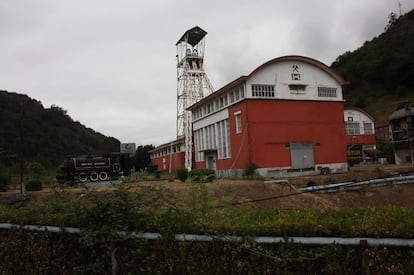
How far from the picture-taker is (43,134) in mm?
45219

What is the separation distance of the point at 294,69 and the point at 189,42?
62.8 ft

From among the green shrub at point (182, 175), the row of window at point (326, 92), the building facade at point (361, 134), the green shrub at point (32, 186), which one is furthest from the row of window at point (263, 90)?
the building facade at point (361, 134)

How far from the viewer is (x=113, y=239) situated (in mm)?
4219

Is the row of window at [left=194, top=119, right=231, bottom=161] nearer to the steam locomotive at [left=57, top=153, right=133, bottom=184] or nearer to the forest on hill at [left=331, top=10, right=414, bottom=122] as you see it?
the steam locomotive at [left=57, top=153, right=133, bottom=184]

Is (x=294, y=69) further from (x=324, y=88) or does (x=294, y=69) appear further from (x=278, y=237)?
(x=278, y=237)

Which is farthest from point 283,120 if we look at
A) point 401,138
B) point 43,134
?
point 43,134

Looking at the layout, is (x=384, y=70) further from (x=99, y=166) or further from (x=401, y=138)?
(x=99, y=166)

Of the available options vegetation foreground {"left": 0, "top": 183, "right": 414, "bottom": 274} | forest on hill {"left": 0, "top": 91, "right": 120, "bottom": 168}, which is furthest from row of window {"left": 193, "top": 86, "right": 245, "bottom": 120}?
vegetation foreground {"left": 0, "top": 183, "right": 414, "bottom": 274}

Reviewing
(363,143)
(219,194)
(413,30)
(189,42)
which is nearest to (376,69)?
(413,30)

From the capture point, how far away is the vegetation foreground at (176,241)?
3359mm

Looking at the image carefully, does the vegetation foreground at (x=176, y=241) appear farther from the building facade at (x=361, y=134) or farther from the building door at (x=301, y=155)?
the building facade at (x=361, y=134)

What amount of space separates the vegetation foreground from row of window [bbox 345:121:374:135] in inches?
2079

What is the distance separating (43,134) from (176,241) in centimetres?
4535

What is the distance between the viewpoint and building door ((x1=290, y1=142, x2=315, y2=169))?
2962 cm
